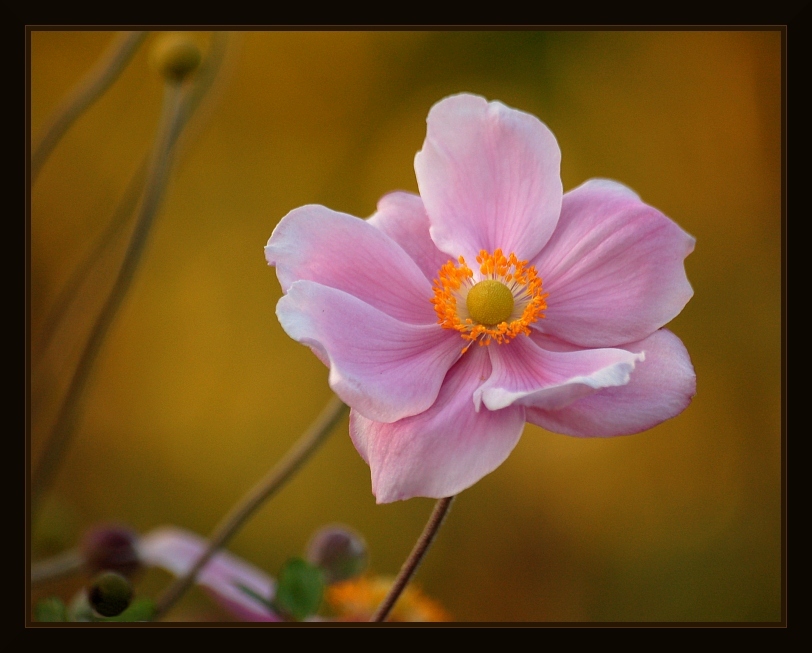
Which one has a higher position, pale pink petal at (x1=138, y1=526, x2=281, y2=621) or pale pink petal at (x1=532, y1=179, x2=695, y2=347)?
pale pink petal at (x1=532, y1=179, x2=695, y2=347)

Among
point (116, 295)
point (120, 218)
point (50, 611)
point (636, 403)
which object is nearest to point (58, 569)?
point (50, 611)

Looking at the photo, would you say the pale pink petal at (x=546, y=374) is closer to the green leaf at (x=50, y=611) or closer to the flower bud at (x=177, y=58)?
the green leaf at (x=50, y=611)

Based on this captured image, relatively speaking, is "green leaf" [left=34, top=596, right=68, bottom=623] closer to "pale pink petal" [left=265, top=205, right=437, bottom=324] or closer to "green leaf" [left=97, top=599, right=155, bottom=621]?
"green leaf" [left=97, top=599, right=155, bottom=621]

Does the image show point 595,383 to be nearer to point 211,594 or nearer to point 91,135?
point 211,594

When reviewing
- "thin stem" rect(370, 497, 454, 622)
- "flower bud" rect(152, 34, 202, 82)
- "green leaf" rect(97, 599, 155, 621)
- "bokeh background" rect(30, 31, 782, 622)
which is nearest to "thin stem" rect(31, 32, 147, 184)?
"flower bud" rect(152, 34, 202, 82)

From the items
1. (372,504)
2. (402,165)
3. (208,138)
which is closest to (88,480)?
(372,504)

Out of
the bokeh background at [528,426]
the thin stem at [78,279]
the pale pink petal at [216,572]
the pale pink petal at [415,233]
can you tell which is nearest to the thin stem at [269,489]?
the pale pink petal at [216,572]
